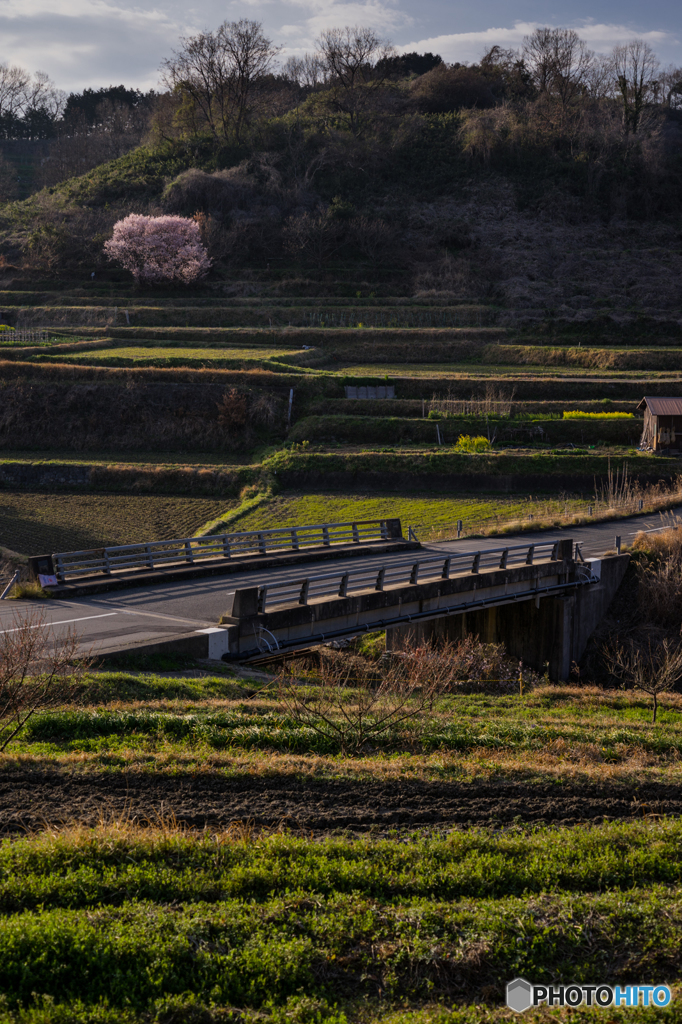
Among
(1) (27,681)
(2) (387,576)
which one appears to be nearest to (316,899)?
(1) (27,681)

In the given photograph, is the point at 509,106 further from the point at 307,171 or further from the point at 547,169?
the point at 307,171

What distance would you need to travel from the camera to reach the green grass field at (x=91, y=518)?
2978cm

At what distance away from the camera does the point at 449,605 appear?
20859 mm

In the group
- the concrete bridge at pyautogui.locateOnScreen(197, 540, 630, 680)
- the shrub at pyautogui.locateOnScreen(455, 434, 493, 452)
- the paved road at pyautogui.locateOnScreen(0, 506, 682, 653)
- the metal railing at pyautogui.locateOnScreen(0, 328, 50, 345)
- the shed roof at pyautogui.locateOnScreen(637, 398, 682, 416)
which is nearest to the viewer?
the paved road at pyautogui.locateOnScreen(0, 506, 682, 653)

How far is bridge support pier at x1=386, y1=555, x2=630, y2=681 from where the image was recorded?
24.4m

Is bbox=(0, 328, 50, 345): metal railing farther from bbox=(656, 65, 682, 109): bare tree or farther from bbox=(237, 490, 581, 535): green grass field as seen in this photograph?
bbox=(656, 65, 682, 109): bare tree

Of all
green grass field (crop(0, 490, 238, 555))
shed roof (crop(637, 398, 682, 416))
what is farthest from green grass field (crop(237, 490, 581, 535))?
shed roof (crop(637, 398, 682, 416))

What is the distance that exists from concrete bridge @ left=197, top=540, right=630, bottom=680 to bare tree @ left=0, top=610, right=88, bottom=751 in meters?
3.93

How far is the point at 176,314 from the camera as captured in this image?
66188mm

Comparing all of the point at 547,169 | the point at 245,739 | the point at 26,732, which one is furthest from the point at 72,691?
the point at 547,169

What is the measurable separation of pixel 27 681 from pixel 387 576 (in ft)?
32.6

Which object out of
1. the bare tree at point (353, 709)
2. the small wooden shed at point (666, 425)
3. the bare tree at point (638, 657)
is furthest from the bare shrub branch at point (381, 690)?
the small wooden shed at point (666, 425)

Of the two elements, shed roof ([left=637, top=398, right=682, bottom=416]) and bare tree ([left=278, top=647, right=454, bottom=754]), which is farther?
shed roof ([left=637, top=398, right=682, bottom=416])

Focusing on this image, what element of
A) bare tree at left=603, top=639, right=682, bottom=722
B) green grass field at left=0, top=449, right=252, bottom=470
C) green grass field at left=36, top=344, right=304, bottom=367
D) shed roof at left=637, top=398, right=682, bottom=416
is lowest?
bare tree at left=603, top=639, right=682, bottom=722
